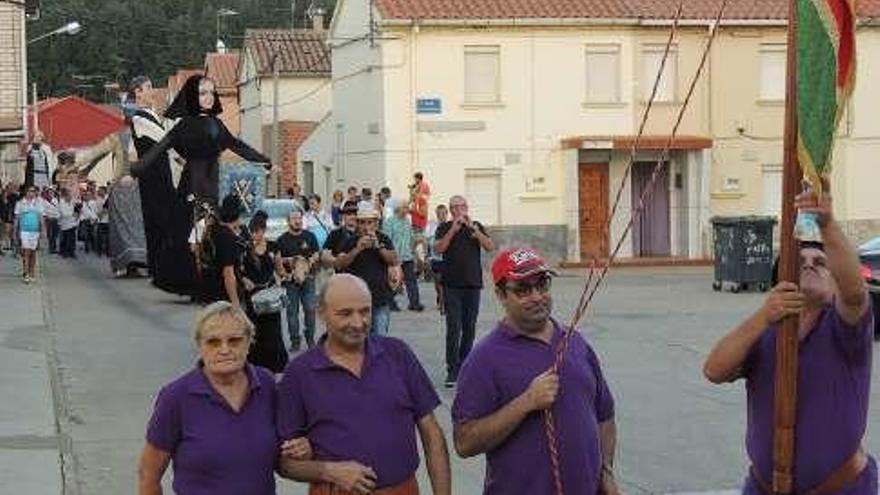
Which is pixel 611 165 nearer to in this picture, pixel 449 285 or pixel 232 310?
pixel 449 285

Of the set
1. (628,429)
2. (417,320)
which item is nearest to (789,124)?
(628,429)

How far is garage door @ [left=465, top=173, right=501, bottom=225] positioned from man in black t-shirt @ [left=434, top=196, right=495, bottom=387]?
21.2 metres

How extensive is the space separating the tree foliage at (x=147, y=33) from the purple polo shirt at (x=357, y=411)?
3184 inches

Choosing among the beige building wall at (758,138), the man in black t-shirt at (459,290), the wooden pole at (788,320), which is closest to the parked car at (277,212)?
the beige building wall at (758,138)

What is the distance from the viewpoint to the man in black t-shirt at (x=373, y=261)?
13227 millimetres

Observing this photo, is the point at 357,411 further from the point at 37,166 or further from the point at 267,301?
the point at 37,166

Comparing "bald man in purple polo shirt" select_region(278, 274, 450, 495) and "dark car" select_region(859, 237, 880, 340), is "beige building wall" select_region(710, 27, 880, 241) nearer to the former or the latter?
"dark car" select_region(859, 237, 880, 340)

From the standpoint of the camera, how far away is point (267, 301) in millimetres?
12039

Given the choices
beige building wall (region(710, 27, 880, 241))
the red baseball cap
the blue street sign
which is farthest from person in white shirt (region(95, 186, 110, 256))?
the red baseball cap

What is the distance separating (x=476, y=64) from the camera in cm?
3559

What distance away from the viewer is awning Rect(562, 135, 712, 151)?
35.4 metres

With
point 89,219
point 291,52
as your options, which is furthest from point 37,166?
point 291,52

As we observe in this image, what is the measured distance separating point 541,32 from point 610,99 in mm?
2283

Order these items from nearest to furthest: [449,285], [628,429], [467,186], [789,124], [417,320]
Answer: [789,124]
[628,429]
[449,285]
[417,320]
[467,186]
